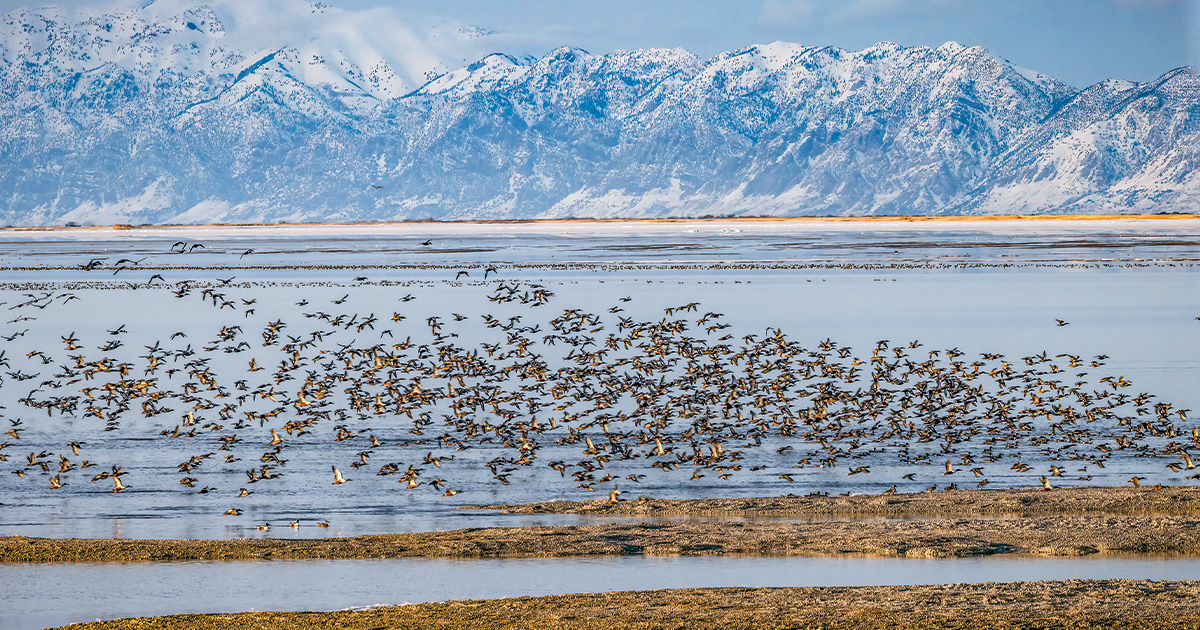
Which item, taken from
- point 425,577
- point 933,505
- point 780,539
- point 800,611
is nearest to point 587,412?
point 933,505

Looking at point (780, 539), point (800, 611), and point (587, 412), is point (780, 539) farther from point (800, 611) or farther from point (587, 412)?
point (587, 412)

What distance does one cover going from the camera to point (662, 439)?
70.4 feet

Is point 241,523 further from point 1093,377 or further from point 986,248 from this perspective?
point 986,248

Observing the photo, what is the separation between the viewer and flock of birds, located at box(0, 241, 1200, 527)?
63.7 feet

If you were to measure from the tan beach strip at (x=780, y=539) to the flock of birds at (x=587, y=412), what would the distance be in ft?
5.18

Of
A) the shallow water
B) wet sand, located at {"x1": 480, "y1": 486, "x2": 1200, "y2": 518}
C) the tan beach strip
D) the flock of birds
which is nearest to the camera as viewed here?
the shallow water

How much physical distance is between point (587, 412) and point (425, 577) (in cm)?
1018

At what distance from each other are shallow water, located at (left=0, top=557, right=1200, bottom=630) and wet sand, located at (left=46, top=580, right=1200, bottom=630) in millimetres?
579

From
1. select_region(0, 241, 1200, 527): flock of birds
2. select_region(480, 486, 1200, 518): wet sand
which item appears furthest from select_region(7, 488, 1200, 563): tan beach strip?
select_region(0, 241, 1200, 527): flock of birds

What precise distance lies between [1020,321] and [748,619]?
30.1 metres

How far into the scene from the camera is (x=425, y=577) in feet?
44.6

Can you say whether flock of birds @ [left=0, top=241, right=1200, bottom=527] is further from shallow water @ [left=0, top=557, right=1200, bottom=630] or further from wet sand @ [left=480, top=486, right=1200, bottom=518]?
shallow water @ [left=0, top=557, right=1200, bottom=630]

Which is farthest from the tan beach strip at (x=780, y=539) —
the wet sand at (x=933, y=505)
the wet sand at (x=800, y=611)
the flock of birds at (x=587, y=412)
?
the wet sand at (x=800, y=611)

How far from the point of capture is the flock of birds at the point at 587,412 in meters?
19.4
